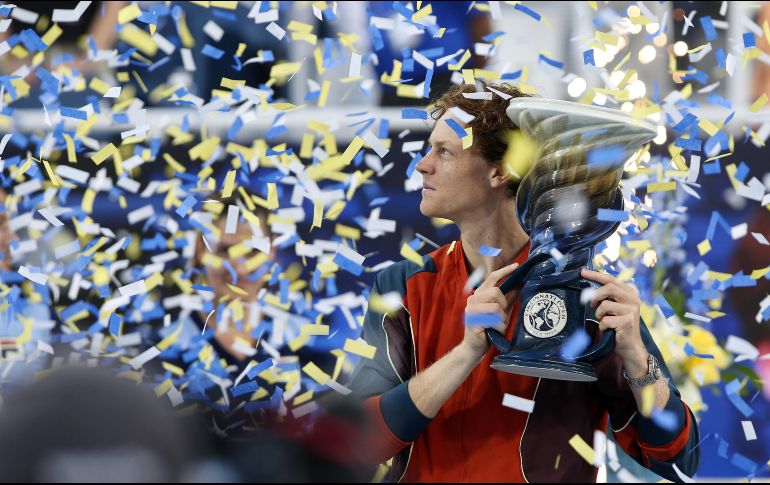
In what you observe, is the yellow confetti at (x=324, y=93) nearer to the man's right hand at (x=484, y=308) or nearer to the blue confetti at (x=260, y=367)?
the blue confetti at (x=260, y=367)

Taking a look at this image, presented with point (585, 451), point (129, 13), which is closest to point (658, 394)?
point (585, 451)

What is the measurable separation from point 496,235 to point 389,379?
14.4 inches

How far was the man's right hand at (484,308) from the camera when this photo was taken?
1.56 m

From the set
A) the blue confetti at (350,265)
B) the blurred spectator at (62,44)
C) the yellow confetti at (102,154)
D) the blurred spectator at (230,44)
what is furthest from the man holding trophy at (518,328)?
the blurred spectator at (62,44)

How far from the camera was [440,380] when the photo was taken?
1.65 meters

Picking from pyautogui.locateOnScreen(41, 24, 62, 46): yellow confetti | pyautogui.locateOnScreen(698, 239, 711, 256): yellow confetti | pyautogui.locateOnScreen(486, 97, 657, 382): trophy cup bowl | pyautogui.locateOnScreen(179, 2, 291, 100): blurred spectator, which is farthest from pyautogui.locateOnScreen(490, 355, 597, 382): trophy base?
pyautogui.locateOnScreen(41, 24, 62, 46): yellow confetti

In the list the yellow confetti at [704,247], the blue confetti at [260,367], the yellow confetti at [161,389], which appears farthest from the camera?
the yellow confetti at [704,247]

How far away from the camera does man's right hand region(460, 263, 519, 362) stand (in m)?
1.56

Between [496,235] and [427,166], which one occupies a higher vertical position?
[427,166]

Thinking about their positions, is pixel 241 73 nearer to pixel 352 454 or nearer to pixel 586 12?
pixel 586 12

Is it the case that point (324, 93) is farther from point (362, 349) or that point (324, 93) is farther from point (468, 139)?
point (362, 349)

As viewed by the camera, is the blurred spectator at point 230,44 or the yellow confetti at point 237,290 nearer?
the yellow confetti at point 237,290

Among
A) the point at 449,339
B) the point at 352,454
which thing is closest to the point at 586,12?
the point at 449,339

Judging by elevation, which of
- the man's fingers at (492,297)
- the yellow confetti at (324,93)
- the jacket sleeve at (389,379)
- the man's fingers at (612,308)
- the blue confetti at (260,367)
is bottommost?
the blue confetti at (260,367)
